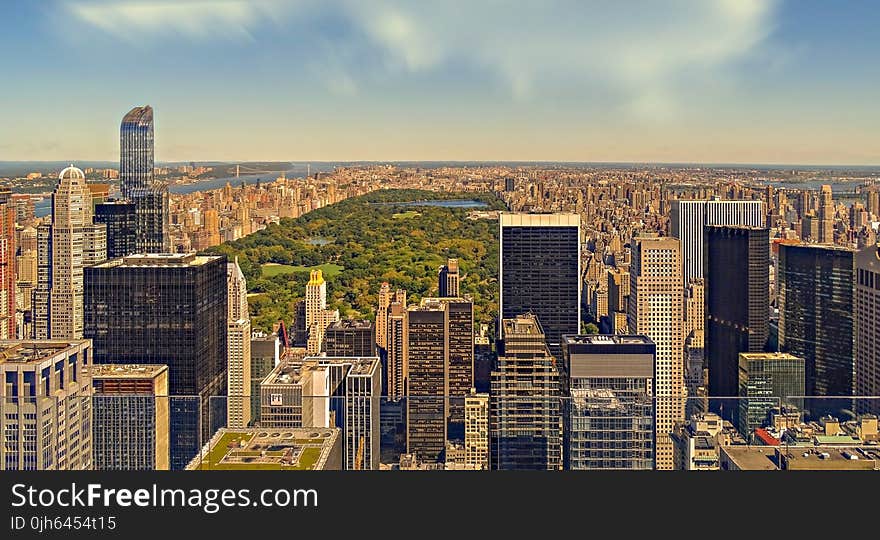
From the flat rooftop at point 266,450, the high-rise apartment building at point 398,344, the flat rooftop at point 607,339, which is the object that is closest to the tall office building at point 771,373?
Result: the flat rooftop at point 607,339

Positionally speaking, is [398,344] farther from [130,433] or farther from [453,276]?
[130,433]

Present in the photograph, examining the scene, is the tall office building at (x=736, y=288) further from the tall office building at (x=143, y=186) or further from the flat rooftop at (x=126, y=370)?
the tall office building at (x=143, y=186)

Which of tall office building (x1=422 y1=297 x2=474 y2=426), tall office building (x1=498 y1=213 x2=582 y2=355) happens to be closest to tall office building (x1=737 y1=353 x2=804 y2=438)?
tall office building (x1=422 y1=297 x2=474 y2=426)

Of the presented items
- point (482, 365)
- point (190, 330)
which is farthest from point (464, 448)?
point (190, 330)

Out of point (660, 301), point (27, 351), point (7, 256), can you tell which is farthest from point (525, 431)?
point (7, 256)

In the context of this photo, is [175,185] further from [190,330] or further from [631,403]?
[631,403]

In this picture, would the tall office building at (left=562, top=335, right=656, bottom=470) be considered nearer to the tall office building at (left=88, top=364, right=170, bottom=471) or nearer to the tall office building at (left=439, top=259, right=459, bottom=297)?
the tall office building at (left=88, top=364, right=170, bottom=471)
